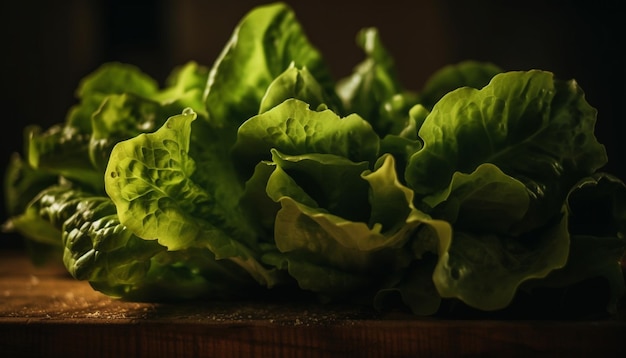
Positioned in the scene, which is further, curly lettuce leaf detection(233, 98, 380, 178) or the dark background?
the dark background

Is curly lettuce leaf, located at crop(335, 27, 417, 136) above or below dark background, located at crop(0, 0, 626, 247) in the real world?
below

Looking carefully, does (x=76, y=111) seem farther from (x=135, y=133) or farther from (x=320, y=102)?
(x=320, y=102)

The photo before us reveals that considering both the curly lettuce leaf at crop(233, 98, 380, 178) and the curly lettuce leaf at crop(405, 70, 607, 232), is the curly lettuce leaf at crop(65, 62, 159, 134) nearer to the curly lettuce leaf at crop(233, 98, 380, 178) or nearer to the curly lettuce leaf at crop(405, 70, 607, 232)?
the curly lettuce leaf at crop(233, 98, 380, 178)

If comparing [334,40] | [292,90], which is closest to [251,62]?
[292,90]

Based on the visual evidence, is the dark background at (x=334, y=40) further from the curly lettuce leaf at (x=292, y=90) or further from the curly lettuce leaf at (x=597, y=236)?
the curly lettuce leaf at (x=292, y=90)

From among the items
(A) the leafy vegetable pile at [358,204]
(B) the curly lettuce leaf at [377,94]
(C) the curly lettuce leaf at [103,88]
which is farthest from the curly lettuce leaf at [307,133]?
(C) the curly lettuce leaf at [103,88]

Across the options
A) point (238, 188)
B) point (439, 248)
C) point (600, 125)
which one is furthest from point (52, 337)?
point (600, 125)

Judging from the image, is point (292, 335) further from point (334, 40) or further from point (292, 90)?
point (334, 40)

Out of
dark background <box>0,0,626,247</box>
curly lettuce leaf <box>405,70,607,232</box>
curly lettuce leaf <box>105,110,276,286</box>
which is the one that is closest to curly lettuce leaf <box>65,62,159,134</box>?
curly lettuce leaf <box>105,110,276,286</box>
